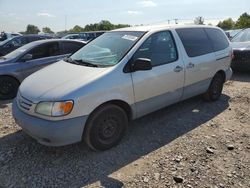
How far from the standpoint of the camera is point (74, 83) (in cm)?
342

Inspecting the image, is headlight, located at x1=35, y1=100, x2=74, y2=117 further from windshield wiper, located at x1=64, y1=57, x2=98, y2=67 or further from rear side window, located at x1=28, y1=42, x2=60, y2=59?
rear side window, located at x1=28, y1=42, x2=60, y2=59

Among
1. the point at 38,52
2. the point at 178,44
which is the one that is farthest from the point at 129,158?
the point at 38,52

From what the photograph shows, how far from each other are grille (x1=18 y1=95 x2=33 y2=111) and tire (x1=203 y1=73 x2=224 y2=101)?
3695mm

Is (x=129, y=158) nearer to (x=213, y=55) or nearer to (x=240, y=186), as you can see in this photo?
(x=240, y=186)

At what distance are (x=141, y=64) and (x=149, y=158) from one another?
51.4 inches

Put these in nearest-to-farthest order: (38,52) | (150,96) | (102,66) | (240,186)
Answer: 1. (240,186)
2. (102,66)
3. (150,96)
4. (38,52)

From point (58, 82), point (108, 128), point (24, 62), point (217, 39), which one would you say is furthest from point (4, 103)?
point (217, 39)

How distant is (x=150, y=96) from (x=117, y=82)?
2.47ft

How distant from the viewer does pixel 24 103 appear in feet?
11.6

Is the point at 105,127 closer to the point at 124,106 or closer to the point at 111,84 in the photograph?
the point at 124,106

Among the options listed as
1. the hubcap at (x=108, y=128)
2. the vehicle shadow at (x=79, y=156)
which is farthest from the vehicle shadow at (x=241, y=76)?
the hubcap at (x=108, y=128)

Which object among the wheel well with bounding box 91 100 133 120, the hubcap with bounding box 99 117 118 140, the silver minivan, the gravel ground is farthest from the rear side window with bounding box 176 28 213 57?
the hubcap with bounding box 99 117 118 140

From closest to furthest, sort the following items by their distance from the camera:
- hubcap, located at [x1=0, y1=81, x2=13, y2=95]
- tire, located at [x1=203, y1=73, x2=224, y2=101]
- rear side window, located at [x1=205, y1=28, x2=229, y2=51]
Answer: rear side window, located at [x1=205, y1=28, x2=229, y2=51]
tire, located at [x1=203, y1=73, x2=224, y2=101]
hubcap, located at [x1=0, y1=81, x2=13, y2=95]

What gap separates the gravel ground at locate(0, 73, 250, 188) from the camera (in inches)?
123
